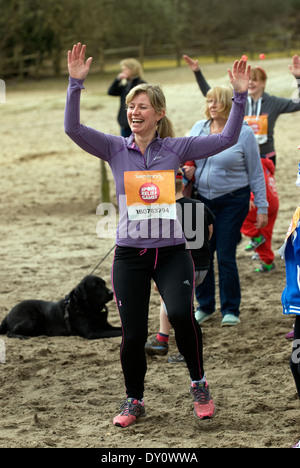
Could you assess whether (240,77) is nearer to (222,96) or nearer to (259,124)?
(222,96)

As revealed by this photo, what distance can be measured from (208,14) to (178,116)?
32.6 m

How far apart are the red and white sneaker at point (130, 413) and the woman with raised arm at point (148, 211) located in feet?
0.04

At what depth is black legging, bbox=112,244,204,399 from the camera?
3.97 m

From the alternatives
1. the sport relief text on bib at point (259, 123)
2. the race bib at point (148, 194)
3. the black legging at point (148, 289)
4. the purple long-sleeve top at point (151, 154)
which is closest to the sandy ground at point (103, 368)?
the black legging at point (148, 289)

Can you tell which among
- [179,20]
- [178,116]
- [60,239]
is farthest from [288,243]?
[179,20]

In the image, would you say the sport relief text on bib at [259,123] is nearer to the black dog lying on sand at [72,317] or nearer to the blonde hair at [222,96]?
the blonde hair at [222,96]

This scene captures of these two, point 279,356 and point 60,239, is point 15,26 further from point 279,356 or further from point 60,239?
point 279,356

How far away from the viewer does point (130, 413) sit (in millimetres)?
4180

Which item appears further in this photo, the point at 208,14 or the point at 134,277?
the point at 208,14

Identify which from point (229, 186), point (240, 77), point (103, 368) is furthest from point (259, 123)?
point (240, 77)

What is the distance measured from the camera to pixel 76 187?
41.1 ft
